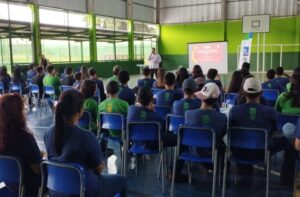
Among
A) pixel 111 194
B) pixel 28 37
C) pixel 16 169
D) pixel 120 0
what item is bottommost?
pixel 111 194

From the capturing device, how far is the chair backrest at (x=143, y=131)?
3359mm

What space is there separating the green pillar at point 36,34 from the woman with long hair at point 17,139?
11.4 metres

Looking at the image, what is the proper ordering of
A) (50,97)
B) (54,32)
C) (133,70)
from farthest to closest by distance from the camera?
(133,70) < (54,32) < (50,97)

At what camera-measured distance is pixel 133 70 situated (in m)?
19.8

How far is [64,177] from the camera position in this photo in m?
2.05

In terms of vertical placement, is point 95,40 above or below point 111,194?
above

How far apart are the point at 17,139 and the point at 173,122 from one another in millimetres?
1849

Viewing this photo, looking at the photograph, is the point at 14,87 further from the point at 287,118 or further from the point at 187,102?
the point at 287,118

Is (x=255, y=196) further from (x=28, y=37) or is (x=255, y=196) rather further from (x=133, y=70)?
(x=133, y=70)

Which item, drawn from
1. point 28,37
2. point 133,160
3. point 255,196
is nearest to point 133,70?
point 28,37

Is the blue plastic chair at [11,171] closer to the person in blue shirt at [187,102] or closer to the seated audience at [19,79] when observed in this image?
the person in blue shirt at [187,102]

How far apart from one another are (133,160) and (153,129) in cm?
120

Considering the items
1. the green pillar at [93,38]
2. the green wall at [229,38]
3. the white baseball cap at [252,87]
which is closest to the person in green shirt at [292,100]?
the white baseball cap at [252,87]

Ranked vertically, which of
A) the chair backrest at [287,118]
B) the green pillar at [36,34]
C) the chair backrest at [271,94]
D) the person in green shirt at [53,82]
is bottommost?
the chair backrest at [287,118]
